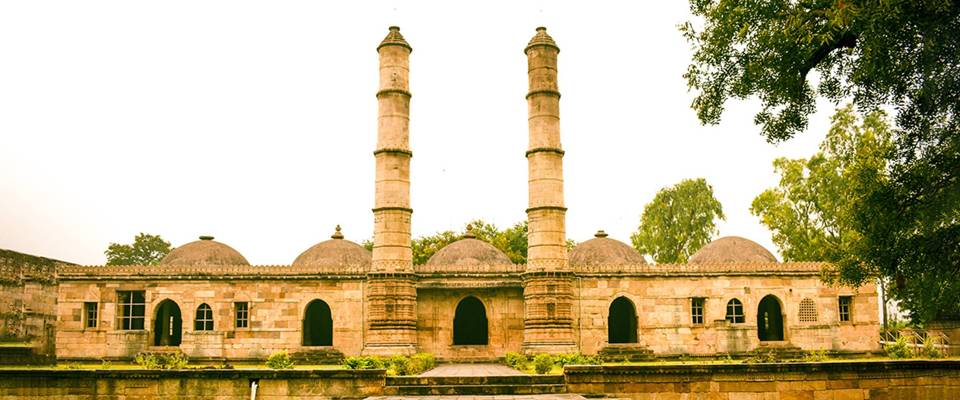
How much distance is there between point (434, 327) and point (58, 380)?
9.49 metres

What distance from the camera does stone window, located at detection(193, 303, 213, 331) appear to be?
860 inches

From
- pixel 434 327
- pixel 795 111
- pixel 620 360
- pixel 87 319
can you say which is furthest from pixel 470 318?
pixel 795 111

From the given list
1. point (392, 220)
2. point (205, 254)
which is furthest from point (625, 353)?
point (205, 254)

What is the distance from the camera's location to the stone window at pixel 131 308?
2195 cm

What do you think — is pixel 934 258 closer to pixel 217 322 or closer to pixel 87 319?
pixel 217 322

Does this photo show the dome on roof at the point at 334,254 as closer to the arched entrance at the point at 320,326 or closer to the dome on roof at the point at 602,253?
the arched entrance at the point at 320,326

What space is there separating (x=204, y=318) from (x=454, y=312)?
21.8 feet

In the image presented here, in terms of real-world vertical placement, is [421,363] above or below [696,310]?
below

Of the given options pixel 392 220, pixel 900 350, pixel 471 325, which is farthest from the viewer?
pixel 471 325

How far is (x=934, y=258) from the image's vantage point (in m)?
11.2

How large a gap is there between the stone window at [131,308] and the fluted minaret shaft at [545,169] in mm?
10480

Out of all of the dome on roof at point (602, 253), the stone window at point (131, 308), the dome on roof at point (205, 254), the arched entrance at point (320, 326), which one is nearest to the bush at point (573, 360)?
the dome on roof at point (602, 253)

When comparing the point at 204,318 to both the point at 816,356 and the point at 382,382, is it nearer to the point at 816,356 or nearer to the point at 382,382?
the point at 382,382

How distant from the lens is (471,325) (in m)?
23.7
